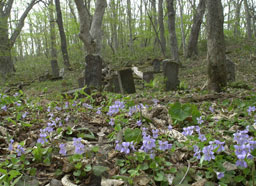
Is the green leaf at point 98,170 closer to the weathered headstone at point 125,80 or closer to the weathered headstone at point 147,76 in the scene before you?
the weathered headstone at point 125,80

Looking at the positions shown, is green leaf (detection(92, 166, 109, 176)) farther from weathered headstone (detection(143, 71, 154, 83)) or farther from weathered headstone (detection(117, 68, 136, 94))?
weathered headstone (detection(143, 71, 154, 83))

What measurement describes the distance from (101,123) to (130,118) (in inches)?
14.3

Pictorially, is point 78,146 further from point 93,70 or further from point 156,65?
point 156,65

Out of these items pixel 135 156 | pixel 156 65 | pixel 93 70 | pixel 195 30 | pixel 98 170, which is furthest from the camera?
pixel 195 30

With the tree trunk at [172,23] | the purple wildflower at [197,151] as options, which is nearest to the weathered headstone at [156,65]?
the tree trunk at [172,23]

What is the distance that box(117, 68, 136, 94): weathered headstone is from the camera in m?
6.33

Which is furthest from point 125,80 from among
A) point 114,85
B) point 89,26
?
point 89,26

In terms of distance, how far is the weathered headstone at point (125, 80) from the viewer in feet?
20.8

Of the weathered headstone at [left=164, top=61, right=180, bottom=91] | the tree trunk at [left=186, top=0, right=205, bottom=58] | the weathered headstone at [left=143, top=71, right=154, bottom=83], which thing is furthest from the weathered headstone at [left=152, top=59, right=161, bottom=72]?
the weathered headstone at [left=164, top=61, right=180, bottom=91]

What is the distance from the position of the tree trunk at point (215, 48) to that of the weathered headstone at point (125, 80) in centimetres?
226

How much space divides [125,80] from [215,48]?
2.58 meters

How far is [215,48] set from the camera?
4.97 metres

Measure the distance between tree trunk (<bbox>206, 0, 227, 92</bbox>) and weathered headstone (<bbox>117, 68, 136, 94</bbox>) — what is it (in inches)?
89.0

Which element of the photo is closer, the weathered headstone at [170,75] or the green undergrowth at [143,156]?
the green undergrowth at [143,156]
